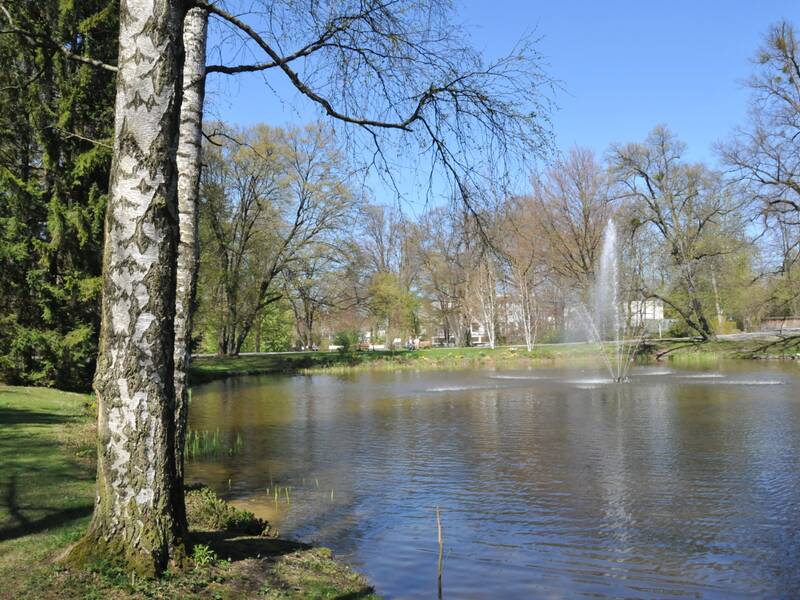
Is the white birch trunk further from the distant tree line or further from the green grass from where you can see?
the green grass

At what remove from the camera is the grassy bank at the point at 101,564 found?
3.78 m

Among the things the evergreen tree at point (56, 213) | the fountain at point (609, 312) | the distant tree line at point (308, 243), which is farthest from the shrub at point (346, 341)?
the evergreen tree at point (56, 213)

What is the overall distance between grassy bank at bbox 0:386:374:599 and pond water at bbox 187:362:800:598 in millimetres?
943

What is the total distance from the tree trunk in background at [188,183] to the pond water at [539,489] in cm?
257

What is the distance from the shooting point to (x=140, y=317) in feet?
12.9

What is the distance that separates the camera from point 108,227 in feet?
13.3

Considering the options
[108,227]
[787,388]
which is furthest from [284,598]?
[787,388]

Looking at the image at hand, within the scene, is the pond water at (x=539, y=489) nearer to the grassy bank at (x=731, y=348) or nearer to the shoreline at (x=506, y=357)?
the shoreline at (x=506, y=357)

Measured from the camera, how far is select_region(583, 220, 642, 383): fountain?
1371 inches

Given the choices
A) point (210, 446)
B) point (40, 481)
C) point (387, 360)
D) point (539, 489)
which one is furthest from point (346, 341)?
point (40, 481)

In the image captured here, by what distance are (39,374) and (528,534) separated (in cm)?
1464

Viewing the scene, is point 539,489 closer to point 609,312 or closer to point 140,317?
point 140,317


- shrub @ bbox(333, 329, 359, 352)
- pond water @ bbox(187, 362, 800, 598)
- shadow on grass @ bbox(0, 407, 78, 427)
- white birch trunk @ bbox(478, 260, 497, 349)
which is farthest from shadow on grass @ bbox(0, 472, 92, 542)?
shrub @ bbox(333, 329, 359, 352)

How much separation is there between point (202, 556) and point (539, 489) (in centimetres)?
571
